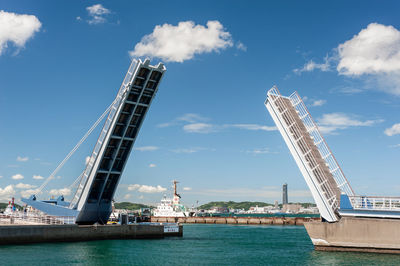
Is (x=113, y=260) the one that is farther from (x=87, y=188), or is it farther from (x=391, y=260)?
(x=391, y=260)

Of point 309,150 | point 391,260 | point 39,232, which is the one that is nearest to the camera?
point 391,260

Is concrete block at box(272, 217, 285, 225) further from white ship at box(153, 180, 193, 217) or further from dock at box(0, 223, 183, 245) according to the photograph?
dock at box(0, 223, 183, 245)

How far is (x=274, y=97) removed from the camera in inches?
1081

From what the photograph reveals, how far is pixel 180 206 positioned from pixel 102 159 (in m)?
65.8

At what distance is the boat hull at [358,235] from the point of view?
23812 millimetres

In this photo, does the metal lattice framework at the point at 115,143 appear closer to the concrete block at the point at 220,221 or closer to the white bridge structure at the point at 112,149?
the white bridge structure at the point at 112,149

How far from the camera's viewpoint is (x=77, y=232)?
32.4 m

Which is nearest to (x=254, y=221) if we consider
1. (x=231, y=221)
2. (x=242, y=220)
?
(x=242, y=220)

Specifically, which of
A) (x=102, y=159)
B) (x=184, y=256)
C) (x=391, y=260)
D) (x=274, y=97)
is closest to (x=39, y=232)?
(x=102, y=159)

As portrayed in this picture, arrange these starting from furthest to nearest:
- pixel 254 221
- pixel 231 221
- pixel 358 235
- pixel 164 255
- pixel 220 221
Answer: pixel 220 221 → pixel 231 221 → pixel 254 221 → pixel 164 255 → pixel 358 235

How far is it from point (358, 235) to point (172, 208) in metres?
72.9

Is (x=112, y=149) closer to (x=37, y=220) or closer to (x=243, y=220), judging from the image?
(x=37, y=220)

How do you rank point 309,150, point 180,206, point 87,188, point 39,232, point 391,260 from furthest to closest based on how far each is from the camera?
point 180,206, point 87,188, point 39,232, point 309,150, point 391,260

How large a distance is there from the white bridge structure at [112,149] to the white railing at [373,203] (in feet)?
53.1
